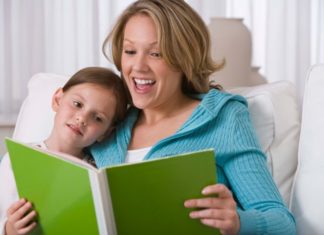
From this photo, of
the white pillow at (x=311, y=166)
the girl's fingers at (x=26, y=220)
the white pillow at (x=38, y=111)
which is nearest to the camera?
the girl's fingers at (x=26, y=220)

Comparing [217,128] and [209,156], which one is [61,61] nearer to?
[217,128]

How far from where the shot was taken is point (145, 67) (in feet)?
4.10

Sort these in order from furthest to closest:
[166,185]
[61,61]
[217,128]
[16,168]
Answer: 1. [61,61]
2. [217,128]
3. [16,168]
4. [166,185]

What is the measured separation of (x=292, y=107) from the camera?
141 cm

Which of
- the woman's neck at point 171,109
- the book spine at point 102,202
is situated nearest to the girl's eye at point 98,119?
the woman's neck at point 171,109

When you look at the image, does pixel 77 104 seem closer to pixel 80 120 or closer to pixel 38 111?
pixel 80 120

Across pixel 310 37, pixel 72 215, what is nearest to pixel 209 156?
pixel 72 215

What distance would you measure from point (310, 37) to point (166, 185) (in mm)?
1879

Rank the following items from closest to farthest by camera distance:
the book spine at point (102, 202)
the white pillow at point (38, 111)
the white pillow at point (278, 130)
Answer: the book spine at point (102, 202) → the white pillow at point (278, 130) → the white pillow at point (38, 111)

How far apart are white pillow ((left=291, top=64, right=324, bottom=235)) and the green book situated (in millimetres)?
361

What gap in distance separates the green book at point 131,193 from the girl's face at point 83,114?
31 centimetres

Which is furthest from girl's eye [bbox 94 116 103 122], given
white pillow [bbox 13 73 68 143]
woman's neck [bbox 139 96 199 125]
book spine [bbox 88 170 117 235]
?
book spine [bbox 88 170 117 235]

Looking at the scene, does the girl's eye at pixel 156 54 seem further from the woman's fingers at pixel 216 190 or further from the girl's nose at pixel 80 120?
the woman's fingers at pixel 216 190

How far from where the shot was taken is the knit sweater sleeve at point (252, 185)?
3.47 feet
